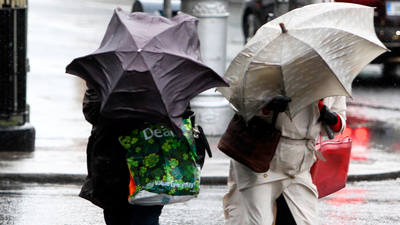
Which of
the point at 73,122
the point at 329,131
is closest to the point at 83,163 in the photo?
the point at 73,122

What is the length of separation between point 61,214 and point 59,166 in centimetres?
155

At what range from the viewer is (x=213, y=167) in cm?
775

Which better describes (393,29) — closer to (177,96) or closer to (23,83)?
(23,83)

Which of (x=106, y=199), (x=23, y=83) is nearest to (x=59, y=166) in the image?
(x=23, y=83)

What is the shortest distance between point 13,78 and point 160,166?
17.0ft

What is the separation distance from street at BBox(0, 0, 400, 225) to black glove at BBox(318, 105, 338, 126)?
215 centimetres

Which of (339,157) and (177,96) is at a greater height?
(177,96)

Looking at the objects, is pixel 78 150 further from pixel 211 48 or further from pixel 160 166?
pixel 160 166

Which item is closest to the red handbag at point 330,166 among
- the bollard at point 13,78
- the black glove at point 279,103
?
A: the black glove at point 279,103

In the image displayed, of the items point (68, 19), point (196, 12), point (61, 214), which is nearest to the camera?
point (61, 214)

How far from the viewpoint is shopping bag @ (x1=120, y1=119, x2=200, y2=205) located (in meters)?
3.65

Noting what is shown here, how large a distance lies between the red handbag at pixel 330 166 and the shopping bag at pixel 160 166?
100cm

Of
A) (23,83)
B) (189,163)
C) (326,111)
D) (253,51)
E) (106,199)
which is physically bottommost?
(23,83)

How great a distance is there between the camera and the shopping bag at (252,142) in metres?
4.02
